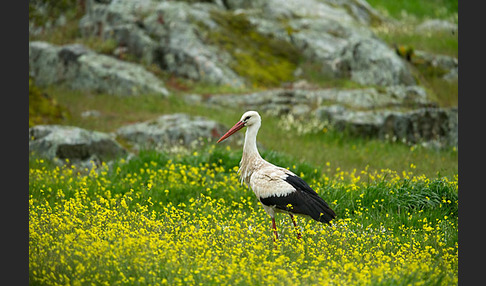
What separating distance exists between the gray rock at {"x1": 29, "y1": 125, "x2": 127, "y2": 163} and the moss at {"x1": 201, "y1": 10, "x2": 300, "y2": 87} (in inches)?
428

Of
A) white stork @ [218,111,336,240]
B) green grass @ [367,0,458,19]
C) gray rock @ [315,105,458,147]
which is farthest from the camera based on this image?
green grass @ [367,0,458,19]

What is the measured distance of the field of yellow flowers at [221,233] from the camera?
21.4ft

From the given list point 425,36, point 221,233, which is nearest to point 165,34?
point 425,36

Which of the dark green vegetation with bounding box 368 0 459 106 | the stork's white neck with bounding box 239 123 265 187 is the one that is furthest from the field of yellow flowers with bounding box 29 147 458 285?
the dark green vegetation with bounding box 368 0 459 106

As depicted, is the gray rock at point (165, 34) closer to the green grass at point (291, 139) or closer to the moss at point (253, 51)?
the moss at point (253, 51)

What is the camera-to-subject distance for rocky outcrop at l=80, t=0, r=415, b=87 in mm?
24812

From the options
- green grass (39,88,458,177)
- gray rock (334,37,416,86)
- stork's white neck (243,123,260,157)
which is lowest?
green grass (39,88,458,177)

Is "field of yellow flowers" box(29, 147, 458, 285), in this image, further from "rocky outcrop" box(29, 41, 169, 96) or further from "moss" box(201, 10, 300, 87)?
"moss" box(201, 10, 300, 87)

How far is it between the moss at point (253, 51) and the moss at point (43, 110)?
913 centimetres

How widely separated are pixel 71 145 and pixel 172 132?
360 cm

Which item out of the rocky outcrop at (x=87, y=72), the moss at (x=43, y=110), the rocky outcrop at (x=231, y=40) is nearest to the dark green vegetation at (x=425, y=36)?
the rocky outcrop at (x=231, y=40)

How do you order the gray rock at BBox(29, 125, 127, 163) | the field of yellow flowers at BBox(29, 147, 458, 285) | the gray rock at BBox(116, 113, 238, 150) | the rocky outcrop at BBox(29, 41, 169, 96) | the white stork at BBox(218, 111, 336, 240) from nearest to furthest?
the field of yellow flowers at BBox(29, 147, 458, 285)
the white stork at BBox(218, 111, 336, 240)
the gray rock at BBox(29, 125, 127, 163)
the gray rock at BBox(116, 113, 238, 150)
the rocky outcrop at BBox(29, 41, 169, 96)

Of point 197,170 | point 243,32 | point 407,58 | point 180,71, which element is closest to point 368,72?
point 407,58

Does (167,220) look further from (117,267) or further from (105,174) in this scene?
(105,174)
